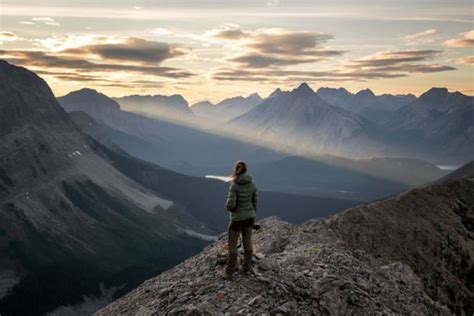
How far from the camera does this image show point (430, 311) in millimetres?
38031

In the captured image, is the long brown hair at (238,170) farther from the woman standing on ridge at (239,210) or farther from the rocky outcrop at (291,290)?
the rocky outcrop at (291,290)

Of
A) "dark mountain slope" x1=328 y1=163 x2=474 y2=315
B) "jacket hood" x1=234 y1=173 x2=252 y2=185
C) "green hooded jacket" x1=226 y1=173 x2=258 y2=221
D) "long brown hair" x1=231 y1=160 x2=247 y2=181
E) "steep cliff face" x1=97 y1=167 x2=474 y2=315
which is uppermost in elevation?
"long brown hair" x1=231 y1=160 x2=247 y2=181

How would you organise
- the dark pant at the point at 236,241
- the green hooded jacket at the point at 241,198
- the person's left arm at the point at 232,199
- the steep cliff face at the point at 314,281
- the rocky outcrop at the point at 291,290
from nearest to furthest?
1. the rocky outcrop at the point at 291,290
2. the steep cliff face at the point at 314,281
3. the person's left arm at the point at 232,199
4. the green hooded jacket at the point at 241,198
5. the dark pant at the point at 236,241

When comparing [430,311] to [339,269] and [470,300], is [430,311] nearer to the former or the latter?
[339,269]

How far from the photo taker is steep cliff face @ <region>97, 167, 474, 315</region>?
30531mm

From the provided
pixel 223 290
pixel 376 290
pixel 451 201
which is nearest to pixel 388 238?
pixel 451 201

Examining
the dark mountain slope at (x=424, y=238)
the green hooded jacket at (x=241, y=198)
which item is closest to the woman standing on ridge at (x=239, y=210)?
the green hooded jacket at (x=241, y=198)

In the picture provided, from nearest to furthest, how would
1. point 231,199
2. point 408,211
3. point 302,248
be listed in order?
point 231,199 → point 302,248 → point 408,211

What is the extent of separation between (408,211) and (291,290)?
60.4m

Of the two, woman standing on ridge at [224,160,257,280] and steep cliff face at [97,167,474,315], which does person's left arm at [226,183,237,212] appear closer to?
woman standing on ridge at [224,160,257,280]

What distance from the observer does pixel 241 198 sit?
31234 mm

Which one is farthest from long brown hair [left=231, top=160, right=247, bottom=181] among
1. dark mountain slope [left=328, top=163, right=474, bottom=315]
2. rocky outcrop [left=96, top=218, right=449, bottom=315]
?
dark mountain slope [left=328, top=163, right=474, bottom=315]

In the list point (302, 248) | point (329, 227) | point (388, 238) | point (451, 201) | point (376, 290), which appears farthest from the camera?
point (451, 201)

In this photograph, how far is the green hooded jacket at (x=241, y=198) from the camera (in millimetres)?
31031
